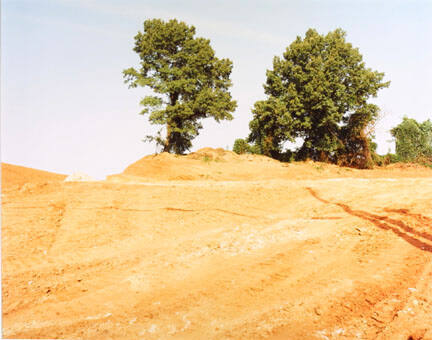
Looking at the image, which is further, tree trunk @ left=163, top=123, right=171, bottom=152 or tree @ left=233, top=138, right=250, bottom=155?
tree @ left=233, top=138, right=250, bottom=155

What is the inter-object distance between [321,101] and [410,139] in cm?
1818

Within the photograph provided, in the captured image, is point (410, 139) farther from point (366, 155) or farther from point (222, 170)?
point (222, 170)

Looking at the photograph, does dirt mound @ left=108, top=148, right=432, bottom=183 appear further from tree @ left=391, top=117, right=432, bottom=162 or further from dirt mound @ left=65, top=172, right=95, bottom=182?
tree @ left=391, top=117, right=432, bottom=162

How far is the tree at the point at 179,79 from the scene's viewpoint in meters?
19.5

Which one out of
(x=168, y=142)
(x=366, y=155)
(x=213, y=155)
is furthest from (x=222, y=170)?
(x=366, y=155)

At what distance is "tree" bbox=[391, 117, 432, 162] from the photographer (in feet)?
102

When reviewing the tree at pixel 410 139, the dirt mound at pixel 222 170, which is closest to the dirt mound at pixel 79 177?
the dirt mound at pixel 222 170

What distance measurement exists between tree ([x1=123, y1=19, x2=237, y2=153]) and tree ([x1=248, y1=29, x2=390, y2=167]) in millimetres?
3383

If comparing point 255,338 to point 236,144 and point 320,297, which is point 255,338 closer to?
point 320,297

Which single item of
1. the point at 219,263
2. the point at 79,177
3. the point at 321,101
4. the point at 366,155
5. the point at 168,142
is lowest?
the point at 219,263

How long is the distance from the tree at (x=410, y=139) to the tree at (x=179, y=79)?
20291 mm

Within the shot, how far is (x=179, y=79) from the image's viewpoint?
19859 mm

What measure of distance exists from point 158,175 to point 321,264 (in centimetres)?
1166

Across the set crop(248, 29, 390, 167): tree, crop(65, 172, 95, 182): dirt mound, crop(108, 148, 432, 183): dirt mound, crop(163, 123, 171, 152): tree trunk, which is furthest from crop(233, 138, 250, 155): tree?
crop(65, 172, 95, 182): dirt mound
